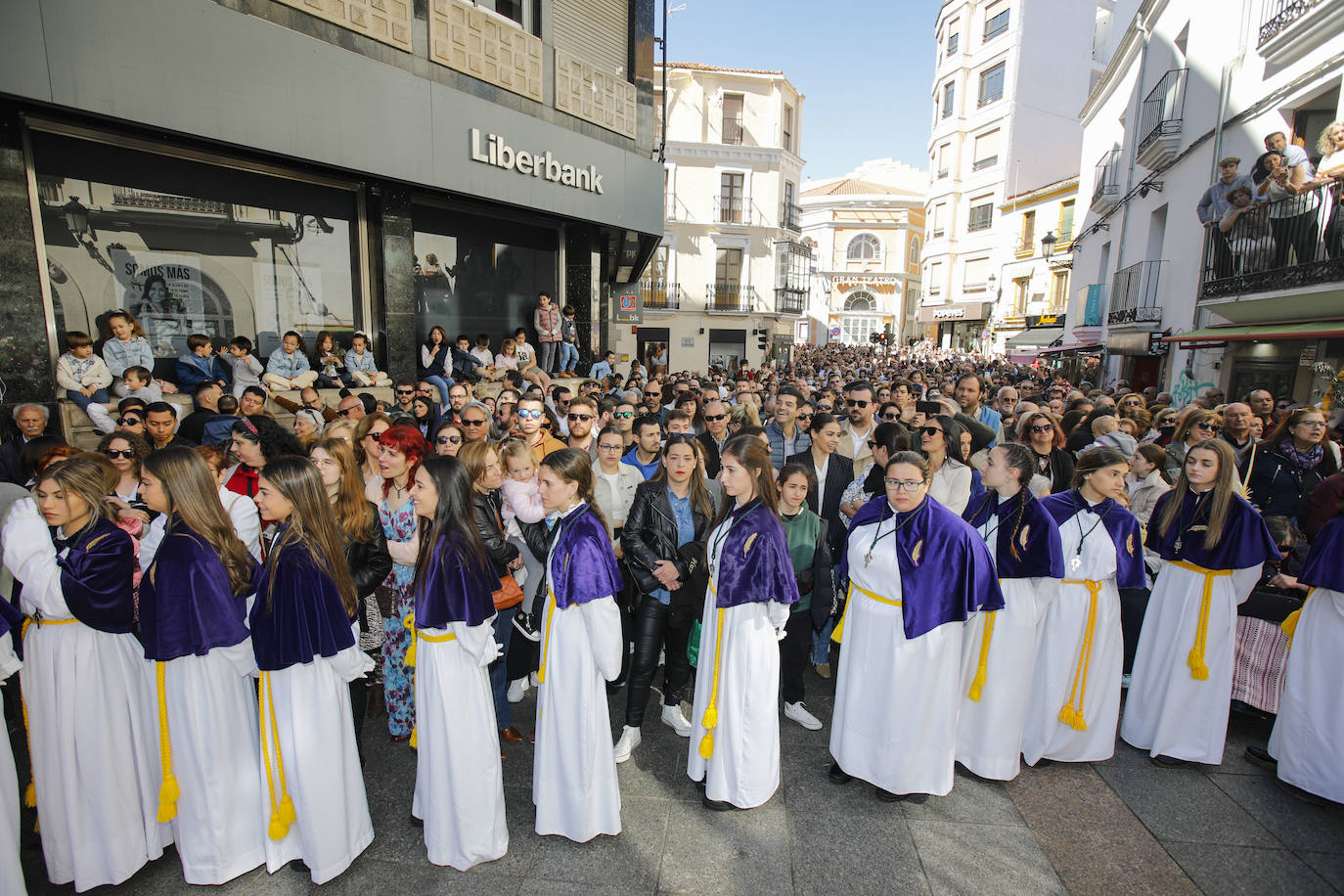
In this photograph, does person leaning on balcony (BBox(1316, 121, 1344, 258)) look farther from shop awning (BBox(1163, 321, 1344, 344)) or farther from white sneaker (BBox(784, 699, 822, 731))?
white sneaker (BBox(784, 699, 822, 731))

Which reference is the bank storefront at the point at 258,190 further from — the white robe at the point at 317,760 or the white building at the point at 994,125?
the white building at the point at 994,125

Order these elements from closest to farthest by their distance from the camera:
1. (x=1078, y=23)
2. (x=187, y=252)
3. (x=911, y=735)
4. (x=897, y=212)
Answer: (x=911, y=735), (x=187, y=252), (x=1078, y=23), (x=897, y=212)

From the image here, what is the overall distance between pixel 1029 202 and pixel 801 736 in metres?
36.4

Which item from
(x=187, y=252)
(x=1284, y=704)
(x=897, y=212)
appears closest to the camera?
(x=1284, y=704)

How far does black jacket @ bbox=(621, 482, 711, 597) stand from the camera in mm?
4148

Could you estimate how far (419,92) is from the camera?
9695 mm

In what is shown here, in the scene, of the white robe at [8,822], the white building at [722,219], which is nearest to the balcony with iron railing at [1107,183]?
the white building at [722,219]

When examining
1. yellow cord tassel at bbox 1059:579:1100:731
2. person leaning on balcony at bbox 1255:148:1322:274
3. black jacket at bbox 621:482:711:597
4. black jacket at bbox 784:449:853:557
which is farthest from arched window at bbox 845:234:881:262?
black jacket at bbox 621:482:711:597

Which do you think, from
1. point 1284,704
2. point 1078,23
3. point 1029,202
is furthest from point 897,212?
point 1284,704

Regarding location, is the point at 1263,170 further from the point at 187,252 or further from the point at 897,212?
the point at 897,212

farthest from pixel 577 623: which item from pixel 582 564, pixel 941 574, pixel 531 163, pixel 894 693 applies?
pixel 531 163

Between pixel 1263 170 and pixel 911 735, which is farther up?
pixel 1263 170

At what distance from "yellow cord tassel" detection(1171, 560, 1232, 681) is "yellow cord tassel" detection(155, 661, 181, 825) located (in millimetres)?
5730

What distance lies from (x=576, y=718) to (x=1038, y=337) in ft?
92.6
